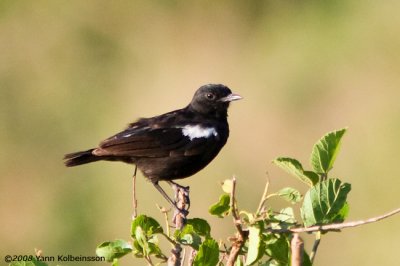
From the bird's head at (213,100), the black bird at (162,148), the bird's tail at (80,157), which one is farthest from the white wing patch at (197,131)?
the bird's tail at (80,157)

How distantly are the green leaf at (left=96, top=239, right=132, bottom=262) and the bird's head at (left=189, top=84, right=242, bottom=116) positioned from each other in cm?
359

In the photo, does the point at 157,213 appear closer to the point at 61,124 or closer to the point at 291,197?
the point at 61,124

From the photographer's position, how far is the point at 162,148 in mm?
5684

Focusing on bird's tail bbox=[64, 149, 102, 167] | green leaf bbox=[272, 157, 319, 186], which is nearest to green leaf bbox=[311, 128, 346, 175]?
green leaf bbox=[272, 157, 319, 186]

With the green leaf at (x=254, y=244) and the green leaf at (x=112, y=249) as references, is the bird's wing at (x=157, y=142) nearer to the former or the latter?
the green leaf at (x=112, y=249)

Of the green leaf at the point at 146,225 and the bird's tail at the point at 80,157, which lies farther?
the bird's tail at the point at 80,157

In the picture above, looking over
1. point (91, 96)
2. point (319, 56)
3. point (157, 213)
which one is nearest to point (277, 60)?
point (319, 56)

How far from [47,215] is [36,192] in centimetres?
46

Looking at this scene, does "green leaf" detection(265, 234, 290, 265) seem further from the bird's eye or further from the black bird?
the bird's eye

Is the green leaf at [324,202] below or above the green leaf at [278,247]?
above

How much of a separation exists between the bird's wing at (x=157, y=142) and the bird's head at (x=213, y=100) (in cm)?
45

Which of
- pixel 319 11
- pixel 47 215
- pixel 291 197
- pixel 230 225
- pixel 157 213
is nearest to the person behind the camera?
pixel 291 197

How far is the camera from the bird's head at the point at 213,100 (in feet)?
20.5

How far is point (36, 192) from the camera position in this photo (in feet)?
33.4
